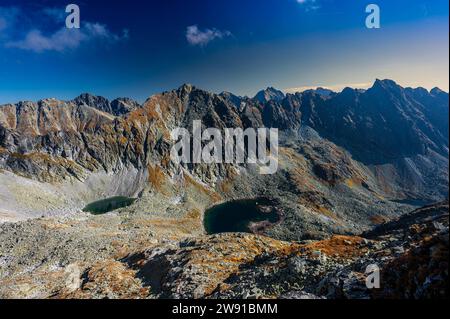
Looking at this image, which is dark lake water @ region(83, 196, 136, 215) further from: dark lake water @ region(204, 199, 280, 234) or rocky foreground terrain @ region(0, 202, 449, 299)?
rocky foreground terrain @ region(0, 202, 449, 299)

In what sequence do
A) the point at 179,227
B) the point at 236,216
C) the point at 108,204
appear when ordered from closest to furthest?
the point at 179,227, the point at 108,204, the point at 236,216

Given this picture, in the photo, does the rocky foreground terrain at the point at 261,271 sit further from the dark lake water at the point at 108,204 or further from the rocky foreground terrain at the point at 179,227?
the dark lake water at the point at 108,204

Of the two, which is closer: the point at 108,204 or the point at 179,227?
the point at 179,227

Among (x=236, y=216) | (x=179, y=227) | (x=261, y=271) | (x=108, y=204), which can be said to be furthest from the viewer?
(x=236, y=216)

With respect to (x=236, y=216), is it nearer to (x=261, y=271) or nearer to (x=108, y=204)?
(x=108, y=204)

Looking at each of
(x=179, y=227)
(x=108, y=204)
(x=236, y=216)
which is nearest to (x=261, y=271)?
(x=179, y=227)

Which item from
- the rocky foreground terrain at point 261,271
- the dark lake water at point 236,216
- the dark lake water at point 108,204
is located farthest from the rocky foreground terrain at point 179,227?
the dark lake water at point 236,216
